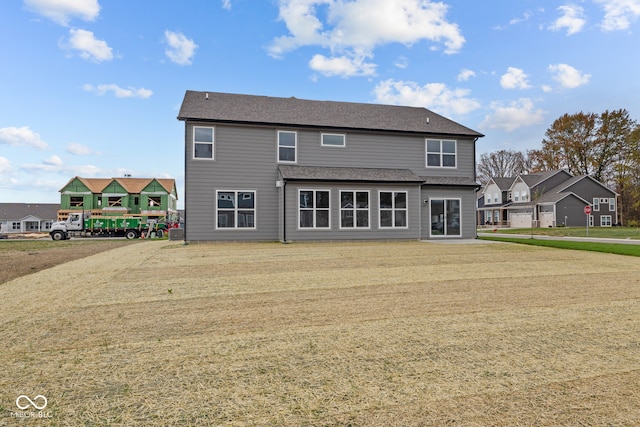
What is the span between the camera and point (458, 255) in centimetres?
1134

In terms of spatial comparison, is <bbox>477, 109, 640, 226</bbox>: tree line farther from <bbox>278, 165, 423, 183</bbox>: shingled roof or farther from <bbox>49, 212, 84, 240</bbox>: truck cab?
<bbox>49, 212, 84, 240</bbox>: truck cab

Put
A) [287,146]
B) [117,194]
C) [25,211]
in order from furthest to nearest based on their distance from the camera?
[25,211]
[117,194]
[287,146]

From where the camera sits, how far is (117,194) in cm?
3625

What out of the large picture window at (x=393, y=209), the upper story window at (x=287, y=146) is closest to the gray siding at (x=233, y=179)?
the upper story window at (x=287, y=146)

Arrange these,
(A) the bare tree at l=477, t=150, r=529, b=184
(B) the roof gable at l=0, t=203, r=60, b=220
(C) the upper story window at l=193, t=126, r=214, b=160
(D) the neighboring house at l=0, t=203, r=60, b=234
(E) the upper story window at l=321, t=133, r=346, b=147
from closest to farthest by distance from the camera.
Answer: (C) the upper story window at l=193, t=126, r=214, b=160 < (E) the upper story window at l=321, t=133, r=346, b=147 < (D) the neighboring house at l=0, t=203, r=60, b=234 < (B) the roof gable at l=0, t=203, r=60, b=220 < (A) the bare tree at l=477, t=150, r=529, b=184

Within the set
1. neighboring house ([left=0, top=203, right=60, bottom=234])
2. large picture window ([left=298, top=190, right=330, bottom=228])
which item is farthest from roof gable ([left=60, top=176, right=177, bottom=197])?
neighboring house ([left=0, top=203, right=60, bottom=234])

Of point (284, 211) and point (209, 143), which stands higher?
point (209, 143)

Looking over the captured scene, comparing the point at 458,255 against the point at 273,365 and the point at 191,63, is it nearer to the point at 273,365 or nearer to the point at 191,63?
the point at 273,365

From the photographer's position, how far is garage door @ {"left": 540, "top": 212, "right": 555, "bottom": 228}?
39188 millimetres

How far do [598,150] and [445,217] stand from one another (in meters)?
42.6

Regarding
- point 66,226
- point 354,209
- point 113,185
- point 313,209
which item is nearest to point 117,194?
point 113,185

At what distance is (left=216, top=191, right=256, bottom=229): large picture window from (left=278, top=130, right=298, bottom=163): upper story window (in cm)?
237

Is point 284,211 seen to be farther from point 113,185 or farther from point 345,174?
point 113,185

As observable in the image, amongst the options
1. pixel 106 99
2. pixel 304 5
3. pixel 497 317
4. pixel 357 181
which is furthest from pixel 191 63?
pixel 497 317
